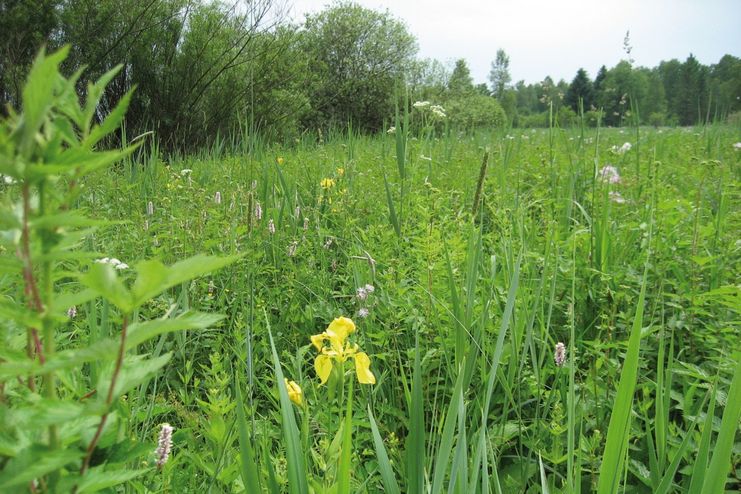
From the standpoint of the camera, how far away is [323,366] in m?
0.99

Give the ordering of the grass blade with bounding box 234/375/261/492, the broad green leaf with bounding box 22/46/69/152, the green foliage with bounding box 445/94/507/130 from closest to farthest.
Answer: the broad green leaf with bounding box 22/46/69/152, the grass blade with bounding box 234/375/261/492, the green foliage with bounding box 445/94/507/130

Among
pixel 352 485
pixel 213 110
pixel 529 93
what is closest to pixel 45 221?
pixel 352 485

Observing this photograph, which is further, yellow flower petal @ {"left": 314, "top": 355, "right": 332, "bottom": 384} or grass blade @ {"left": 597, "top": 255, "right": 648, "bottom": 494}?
yellow flower petal @ {"left": 314, "top": 355, "right": 332, "bottom": 384}

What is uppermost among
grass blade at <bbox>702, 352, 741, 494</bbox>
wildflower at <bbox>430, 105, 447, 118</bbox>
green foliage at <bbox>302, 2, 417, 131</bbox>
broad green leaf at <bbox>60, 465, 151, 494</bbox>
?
green foliage at <bbox>302, 2, 417, 131</bbox>

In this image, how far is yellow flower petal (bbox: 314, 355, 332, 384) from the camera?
98 cm

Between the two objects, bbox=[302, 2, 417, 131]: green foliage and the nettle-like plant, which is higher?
bbox=[302, 2, 417, 131]: green foliage

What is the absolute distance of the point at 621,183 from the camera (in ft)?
9.85

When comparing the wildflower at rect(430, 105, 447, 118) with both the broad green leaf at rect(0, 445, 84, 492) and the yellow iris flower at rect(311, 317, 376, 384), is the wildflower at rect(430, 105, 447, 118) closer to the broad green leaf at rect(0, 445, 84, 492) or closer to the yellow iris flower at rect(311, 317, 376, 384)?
the yellow iris flower at rect(311, 317, 376, 384)

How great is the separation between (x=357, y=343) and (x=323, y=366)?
469mm

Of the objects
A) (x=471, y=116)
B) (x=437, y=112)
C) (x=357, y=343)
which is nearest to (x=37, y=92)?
(x=357, y=343)

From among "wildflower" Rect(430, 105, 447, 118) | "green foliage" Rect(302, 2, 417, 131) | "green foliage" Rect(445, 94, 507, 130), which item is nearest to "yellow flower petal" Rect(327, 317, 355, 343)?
"wildflower" Rect(430, 105, 447, 118)

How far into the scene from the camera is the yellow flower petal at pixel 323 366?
981 millimetres

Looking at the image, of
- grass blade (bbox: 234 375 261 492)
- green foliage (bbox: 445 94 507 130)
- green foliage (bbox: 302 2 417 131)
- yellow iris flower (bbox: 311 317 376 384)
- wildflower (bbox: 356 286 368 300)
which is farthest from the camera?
green foliage (bbox: 302 2 417 131)

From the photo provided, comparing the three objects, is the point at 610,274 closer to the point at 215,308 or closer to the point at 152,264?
the point at 215,308
